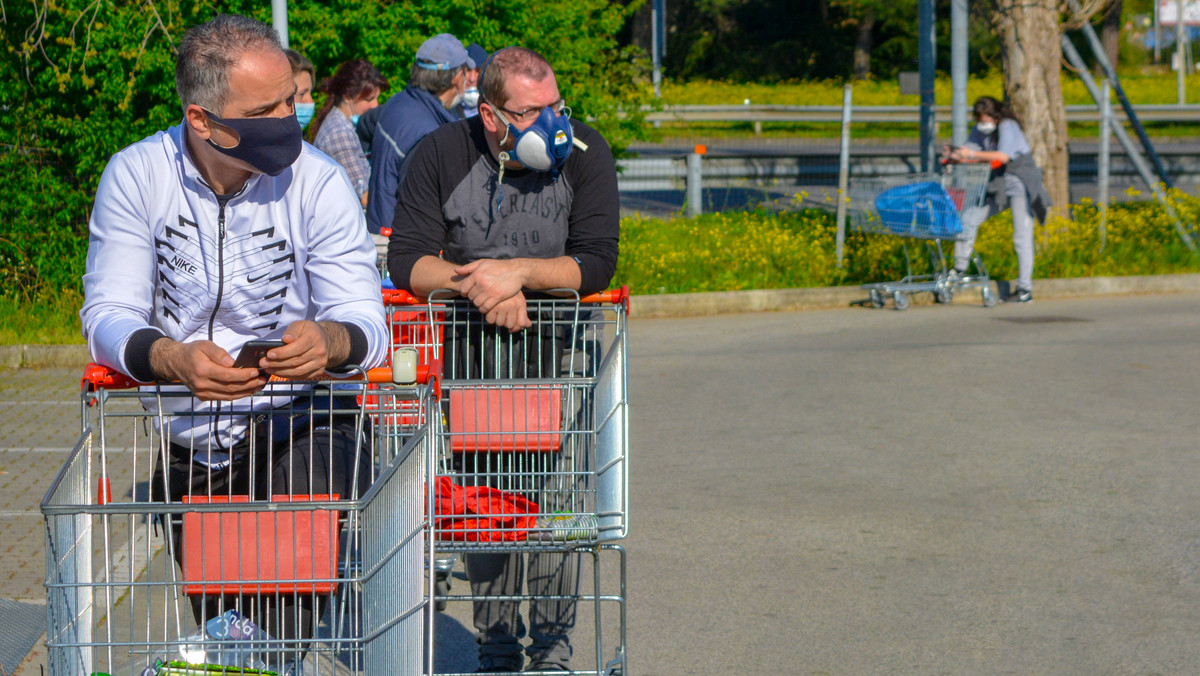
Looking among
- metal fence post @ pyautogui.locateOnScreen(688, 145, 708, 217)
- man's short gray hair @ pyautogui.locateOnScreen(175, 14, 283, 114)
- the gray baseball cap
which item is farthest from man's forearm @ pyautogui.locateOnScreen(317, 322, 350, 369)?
metal fence post @ pyautogui.locateOnScreen(688, 145, 708, 217)

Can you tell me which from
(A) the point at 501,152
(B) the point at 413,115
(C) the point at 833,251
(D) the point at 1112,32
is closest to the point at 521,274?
(A) the point at 501,152

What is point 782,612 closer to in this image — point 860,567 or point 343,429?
point 860,567

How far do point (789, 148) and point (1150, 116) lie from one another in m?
10.5

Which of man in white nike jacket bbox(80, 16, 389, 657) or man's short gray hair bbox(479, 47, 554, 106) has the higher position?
man's short gray hair bbox(479, 47, 554, 106)

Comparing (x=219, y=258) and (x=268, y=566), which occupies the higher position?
(x=219, y=258)

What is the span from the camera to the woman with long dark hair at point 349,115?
26.8 feet

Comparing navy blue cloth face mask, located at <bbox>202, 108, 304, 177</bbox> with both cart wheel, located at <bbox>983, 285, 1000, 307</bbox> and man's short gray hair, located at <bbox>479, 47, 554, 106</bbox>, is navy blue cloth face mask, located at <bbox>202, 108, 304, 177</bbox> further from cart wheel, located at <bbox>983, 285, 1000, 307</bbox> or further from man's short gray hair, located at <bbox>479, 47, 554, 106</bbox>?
cart wheel, located at <bbox>983, 285, 1000, 307</bbox>

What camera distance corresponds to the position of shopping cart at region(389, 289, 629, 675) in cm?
363

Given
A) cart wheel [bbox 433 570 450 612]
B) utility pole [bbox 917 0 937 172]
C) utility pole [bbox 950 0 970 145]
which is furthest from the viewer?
utility pole [bbox 917 0 937 172]

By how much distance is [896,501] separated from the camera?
6777 millimetres

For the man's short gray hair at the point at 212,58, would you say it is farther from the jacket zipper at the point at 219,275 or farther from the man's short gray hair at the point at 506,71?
the man's short gray hair at the point at 506,71

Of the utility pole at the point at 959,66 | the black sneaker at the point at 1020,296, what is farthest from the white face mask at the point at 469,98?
the utility pole at the point at 959,66

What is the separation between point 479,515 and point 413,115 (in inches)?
144

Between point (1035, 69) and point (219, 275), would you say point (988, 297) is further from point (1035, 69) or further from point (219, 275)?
point (219, 275)
